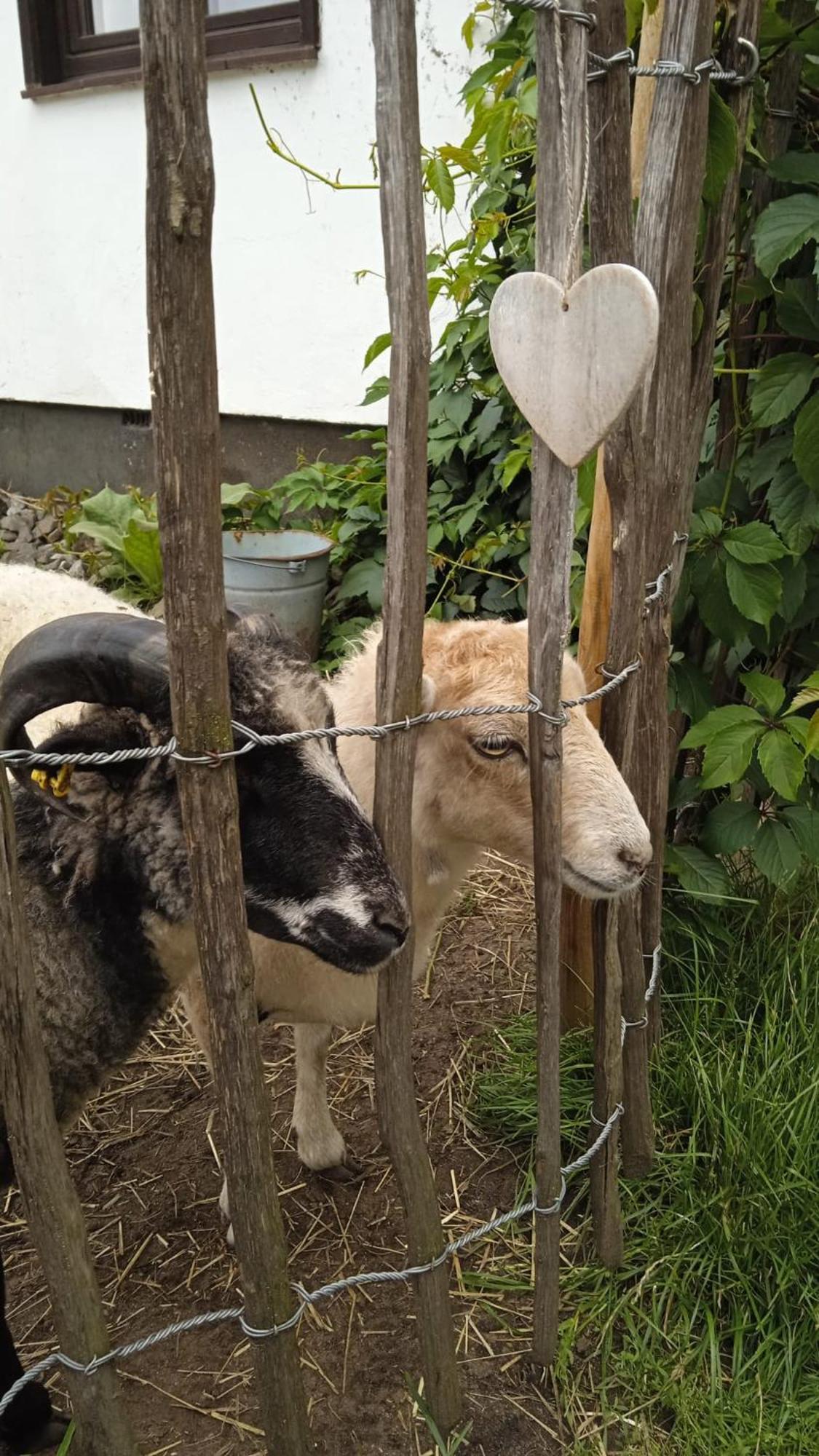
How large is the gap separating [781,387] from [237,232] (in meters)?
5.14

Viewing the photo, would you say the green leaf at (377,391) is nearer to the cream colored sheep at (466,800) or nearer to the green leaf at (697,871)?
the cream colored sheep at (466,800)

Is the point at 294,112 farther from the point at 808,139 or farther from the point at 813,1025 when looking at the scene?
the point at 813,1025

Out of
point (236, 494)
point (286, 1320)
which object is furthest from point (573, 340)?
point (236, 494)

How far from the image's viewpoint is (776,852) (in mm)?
2865

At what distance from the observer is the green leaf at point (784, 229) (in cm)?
241

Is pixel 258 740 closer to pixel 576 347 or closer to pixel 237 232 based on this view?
pixel 576 347

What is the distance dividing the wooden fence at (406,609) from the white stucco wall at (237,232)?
12.5 ft

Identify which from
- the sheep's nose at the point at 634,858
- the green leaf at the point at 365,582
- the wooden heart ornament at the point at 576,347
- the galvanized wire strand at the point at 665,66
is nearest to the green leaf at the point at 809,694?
the sheep's nose at the point at 634,858

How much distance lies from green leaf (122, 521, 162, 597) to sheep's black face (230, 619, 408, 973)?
4117 millimetres

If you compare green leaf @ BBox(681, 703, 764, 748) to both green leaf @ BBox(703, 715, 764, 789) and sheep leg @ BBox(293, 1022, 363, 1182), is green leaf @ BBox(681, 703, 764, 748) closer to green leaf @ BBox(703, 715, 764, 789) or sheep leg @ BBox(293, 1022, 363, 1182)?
green leaf @ BBox(703, 715, 764, 789)

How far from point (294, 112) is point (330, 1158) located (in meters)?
5.78

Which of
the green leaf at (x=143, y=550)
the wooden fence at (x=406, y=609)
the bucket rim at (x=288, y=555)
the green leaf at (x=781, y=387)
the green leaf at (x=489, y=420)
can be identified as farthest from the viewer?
the green leaf at (x=143, y=550)

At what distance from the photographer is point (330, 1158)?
3.03 m

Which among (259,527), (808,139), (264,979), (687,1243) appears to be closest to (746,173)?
(808,139)
